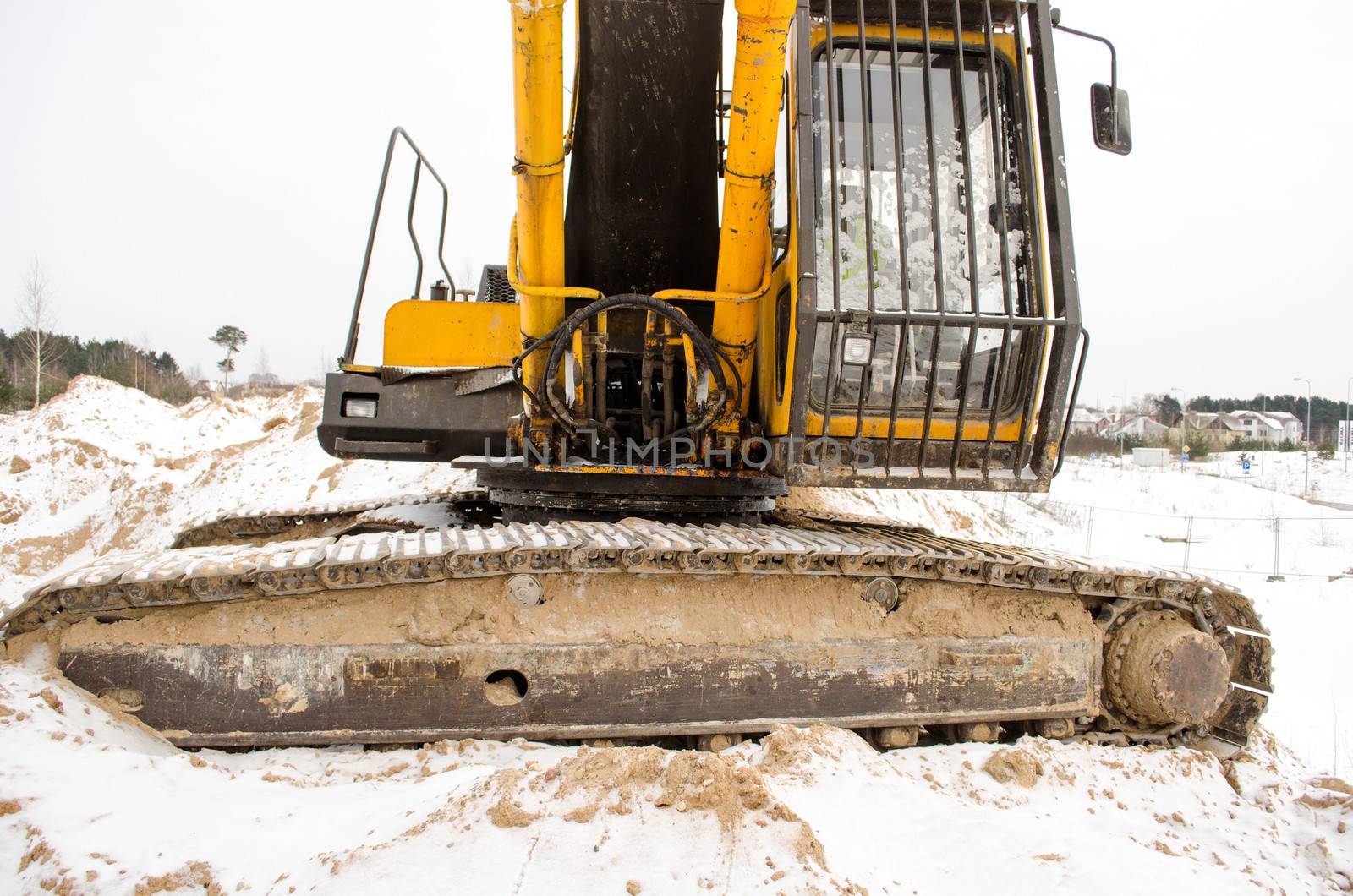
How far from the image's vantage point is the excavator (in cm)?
279

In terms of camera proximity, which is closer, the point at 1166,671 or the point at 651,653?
the point at 651,653

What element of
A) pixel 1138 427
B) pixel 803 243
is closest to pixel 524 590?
pixel 803 243

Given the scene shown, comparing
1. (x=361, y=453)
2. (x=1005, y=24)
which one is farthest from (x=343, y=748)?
(x=1005, y=24)

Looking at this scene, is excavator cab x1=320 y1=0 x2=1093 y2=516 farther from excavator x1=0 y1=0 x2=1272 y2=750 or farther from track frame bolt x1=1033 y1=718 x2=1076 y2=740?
track frame bolt x1=1033 y1=718 x2=1076 y2=740

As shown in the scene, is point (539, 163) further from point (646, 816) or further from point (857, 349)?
point (646, 816)

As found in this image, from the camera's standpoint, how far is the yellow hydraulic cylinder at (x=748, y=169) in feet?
9.66

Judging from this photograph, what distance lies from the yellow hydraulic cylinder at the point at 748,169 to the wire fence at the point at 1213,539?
8520 mm

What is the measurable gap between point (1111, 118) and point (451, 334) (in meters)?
3.12

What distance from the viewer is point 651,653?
2.92 meters

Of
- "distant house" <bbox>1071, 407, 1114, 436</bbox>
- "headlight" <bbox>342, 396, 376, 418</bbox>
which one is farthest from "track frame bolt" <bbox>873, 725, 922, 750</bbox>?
"distant house" <bbox>1071, 407, 1114, 436</bbox>

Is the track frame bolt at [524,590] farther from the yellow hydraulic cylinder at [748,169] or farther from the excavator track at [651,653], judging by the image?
the yellow hydraulic cylinder at [748,169]

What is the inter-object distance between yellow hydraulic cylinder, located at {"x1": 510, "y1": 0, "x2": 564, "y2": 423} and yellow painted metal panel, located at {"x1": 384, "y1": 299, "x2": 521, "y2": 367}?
51cm

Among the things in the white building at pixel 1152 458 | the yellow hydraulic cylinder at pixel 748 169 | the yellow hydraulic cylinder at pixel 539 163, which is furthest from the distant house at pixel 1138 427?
the yellow hydraulic cylinder at pixel 539 163

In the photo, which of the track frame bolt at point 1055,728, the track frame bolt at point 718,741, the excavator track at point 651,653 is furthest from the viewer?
the track frame bolt at point 1055,728
